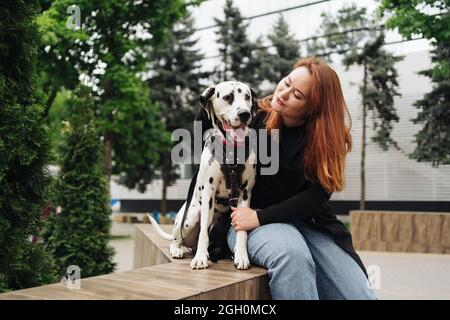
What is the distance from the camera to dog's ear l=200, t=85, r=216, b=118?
2.86m

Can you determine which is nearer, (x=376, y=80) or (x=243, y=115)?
(x=243, y=115)

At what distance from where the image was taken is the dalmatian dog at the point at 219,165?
2.75m

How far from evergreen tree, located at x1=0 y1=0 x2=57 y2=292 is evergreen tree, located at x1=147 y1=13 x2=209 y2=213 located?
17910 mm

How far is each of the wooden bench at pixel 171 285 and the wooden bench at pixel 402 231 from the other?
9371mm

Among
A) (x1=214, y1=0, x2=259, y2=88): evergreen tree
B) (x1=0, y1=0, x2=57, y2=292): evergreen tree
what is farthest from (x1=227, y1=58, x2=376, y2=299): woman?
(x1=214, y1=0, x2=259, y2=88): evergreen tree

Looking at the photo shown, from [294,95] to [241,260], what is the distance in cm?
113

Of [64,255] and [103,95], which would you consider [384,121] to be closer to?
[103,95]

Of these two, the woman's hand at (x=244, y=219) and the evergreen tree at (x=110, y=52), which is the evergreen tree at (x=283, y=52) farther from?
the woman's hand at (x=244, y=219)

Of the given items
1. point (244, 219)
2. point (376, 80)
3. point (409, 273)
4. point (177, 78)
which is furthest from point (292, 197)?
point (177, 78)

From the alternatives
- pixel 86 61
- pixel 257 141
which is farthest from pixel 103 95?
pixel 257 141

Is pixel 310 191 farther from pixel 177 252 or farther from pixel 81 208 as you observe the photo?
pixel 81 208

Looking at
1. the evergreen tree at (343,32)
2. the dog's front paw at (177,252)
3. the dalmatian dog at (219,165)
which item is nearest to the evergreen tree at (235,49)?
the evergreen tree at (343,32)

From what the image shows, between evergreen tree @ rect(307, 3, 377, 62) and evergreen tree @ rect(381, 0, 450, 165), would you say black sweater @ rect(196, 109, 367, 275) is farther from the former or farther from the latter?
evergreen tree @ rect(307, 3, 377, 62)

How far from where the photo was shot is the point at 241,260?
2748mm
